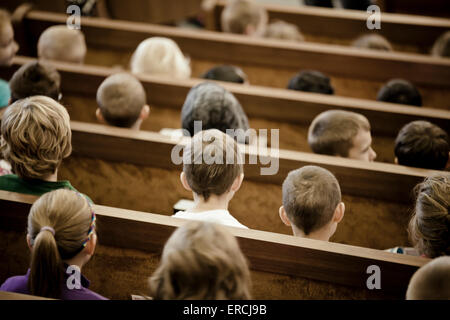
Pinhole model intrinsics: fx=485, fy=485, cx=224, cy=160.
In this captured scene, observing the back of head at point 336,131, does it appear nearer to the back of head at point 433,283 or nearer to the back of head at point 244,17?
the back of head at point 433,283

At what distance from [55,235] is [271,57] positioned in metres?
2.27

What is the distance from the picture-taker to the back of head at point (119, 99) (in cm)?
236

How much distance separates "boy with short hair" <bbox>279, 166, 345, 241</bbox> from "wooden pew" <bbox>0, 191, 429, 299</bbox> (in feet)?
0.55

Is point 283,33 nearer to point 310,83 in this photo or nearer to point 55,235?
point 310,83

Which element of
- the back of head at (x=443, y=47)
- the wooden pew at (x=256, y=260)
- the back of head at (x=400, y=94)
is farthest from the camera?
the back of head at (x=443, y=47)

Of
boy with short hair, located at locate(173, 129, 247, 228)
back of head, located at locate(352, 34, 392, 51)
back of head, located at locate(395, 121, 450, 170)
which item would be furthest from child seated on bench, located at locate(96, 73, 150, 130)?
back of head, located at locate(352, 34, 392, 51)

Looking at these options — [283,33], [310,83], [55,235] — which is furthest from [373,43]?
[55,235]

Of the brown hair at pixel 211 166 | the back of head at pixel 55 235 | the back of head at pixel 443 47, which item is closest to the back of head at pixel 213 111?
the brown hair at pixel 211 166

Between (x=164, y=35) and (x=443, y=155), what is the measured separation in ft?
6.72

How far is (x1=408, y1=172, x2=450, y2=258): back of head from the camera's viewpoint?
162 cm

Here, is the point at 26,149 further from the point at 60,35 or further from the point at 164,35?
the point at 164,35

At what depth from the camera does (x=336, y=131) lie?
2.24m

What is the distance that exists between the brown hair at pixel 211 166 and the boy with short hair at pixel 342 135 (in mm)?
614
